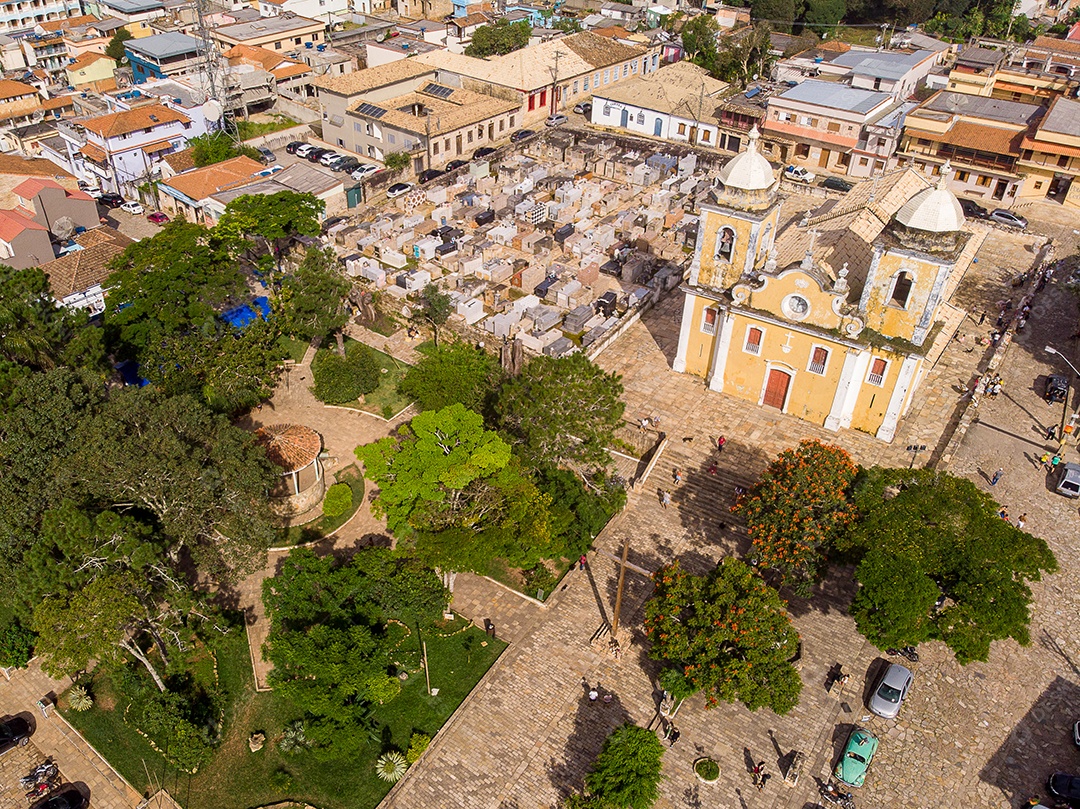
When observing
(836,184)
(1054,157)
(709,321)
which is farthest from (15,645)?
(1054,157)

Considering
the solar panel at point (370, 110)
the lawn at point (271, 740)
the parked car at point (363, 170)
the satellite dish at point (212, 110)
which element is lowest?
the lawn at point (271, 740)

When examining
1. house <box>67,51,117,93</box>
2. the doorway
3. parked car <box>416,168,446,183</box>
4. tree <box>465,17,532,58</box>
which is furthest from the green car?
house <box>67,51,117,93</box>

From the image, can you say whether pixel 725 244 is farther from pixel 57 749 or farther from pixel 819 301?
pixel 57 749

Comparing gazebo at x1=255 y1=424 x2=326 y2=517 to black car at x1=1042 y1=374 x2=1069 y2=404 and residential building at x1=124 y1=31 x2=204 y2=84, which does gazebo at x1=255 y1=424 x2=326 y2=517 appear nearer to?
black car at x1=1042 y1=374 x2=1069 y2=404

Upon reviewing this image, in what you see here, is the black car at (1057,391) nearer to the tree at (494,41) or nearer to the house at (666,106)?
the house at (666,106)

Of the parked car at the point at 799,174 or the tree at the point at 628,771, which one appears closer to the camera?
the tree at the point at 628,771

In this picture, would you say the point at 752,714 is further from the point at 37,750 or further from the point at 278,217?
the point at 278,217

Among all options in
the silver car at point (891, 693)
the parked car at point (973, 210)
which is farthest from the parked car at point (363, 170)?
the silver car at point (891, 693)
